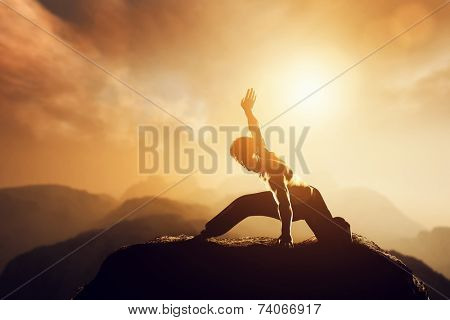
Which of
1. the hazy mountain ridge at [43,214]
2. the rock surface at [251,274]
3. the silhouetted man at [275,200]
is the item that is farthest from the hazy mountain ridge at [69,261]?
the silhouetted man at [275,200]

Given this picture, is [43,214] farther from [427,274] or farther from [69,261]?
[427,274]

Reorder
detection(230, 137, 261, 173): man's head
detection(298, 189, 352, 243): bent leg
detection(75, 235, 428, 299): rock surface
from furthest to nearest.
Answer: detection(298, 189, 352, 243): bent leg, detection(230, 137, 261, 173): man's head, detection(75, 235, 428, 299): rock surface

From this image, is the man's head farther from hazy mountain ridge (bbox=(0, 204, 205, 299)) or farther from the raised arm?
hazy mountain ridge (bbox=(0, 204, 205, 299))

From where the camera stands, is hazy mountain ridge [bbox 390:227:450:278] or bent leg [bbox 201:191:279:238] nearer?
bent leg [bbox 201:191:279:238]

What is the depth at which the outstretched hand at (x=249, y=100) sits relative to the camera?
5867 millimetres

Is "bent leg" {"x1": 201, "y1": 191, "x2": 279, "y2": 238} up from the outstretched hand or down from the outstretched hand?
down

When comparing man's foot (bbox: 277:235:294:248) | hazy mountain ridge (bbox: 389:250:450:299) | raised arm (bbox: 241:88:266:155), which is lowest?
hazy mountain ridge (bbox: 389:250:450:299)

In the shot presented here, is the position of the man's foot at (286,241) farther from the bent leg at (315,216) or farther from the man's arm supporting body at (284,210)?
the bent leg at (315,216)

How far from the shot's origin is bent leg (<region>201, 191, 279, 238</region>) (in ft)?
19.7

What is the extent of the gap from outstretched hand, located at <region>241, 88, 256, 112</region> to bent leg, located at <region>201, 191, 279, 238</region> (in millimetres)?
1413

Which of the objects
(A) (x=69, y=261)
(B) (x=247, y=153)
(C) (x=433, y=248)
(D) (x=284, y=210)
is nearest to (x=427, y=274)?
(C) (x=433, y=248)

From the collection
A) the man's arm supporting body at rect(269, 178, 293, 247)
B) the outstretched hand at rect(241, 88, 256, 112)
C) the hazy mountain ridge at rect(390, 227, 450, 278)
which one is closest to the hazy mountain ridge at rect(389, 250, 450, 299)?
the hazy mountain ridge at rect(390, 227, 450, 278)

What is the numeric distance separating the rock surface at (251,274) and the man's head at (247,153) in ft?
4.05
